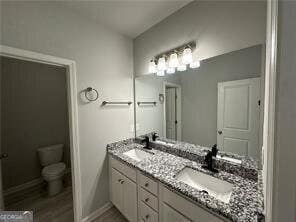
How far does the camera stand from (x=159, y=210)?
125 cm

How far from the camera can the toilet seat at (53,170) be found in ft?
7.24

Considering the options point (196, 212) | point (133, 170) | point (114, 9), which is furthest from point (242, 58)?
point (133, 170)

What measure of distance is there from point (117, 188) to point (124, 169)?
0.36 meters

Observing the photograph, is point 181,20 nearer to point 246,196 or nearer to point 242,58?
point 242,58

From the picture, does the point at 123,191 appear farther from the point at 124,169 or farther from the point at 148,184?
the point at 148,184

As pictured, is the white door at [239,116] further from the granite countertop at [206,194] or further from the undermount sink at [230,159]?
the granite countertop at [206,194]

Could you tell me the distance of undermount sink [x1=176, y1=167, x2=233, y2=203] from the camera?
1.14m

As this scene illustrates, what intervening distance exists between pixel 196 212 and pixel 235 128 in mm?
853

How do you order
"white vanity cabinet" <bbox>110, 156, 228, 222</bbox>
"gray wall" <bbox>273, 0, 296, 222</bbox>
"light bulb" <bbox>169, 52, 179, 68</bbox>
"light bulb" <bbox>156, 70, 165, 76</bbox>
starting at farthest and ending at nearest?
"light bulb" <bbox>156, 70, 165, 76</bbox> → "light bulb" <bbox>169, 52, 179, 68</bbox> → "white vanity cabinet" <bbox>110, 156, 228, 222</bbox> → "gray wall" <bbox>273, 0, 296, 222</bbox>

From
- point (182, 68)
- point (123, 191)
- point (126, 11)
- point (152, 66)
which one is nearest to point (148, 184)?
point (123, 191)

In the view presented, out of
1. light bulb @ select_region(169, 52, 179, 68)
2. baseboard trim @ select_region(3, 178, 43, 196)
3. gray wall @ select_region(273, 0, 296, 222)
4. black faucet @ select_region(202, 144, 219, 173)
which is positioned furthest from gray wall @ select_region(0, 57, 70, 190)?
gray wall @ select_region(273, 0, 296, 222)

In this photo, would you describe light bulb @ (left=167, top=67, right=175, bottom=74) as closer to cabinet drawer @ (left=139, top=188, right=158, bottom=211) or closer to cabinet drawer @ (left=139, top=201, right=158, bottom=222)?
cabinet drawer @ (left=139, top=188, right=158, bottom=211)

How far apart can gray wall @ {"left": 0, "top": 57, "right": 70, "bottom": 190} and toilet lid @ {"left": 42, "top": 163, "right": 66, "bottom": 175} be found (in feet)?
1.23

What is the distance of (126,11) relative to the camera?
1.59 meters
